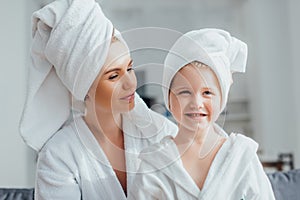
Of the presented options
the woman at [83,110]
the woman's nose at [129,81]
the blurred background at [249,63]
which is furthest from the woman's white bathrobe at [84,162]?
the blurred background at [249,63]

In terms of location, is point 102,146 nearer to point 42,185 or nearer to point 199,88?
point 42,185

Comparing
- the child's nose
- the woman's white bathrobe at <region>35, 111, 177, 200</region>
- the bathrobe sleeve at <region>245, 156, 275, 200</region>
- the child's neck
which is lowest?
the woman's white bathrobe at <region>35, 111, 177, 200</region>

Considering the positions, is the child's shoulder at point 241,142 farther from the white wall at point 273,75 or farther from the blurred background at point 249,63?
the white wall at point 273,75

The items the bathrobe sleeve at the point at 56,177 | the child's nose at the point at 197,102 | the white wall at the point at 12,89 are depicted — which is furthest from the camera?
the white wall at the point at 12,89

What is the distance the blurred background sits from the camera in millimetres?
2691

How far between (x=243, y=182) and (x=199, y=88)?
15 cm

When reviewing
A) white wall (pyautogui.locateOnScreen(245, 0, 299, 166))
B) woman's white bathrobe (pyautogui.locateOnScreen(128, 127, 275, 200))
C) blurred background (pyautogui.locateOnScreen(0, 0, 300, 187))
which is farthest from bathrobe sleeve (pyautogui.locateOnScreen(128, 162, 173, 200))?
white wall (pyautogui.locateOnScreen(245, 0, 299, 166))

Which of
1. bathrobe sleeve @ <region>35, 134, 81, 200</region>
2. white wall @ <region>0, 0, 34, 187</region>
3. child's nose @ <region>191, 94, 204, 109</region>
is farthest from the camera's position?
white wall @ <region>0, 0, 34, 187</region>

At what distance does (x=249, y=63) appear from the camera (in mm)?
3646

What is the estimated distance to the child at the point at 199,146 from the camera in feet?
2.03

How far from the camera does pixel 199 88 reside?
61 centimetres

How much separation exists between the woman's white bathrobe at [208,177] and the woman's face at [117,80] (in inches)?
3.6

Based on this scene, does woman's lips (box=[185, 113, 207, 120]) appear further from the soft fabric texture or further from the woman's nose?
the soft fabric texture

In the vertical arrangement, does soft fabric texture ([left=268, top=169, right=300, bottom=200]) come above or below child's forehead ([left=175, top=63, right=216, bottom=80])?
below
